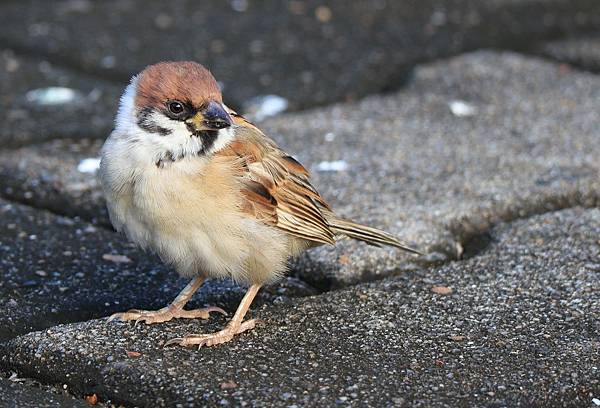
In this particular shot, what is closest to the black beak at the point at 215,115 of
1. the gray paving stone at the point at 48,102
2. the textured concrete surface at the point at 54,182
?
the textured concrete surface at the point at 54,182

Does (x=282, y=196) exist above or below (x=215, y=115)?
below

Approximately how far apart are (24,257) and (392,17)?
143 inches

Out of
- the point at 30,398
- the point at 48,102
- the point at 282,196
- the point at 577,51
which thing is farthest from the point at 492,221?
the point at 48,102

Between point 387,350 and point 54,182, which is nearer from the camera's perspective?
point 387,350

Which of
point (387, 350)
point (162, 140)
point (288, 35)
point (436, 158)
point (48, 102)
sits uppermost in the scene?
point (162, 140)

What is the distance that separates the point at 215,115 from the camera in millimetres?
3383

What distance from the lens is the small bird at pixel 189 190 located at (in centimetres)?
332

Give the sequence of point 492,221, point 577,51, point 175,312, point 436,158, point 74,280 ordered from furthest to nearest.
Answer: point 577,51
point 436,158
point 492,221
point 74,280
point 175,312

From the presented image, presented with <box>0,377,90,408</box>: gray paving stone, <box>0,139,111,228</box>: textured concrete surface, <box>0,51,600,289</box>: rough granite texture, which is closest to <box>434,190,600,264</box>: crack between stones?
<box>0,51,600,289</box>: rough granite texture

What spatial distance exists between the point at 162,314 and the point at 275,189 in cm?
59

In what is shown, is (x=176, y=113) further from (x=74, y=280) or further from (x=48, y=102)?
(x=48, y=102)

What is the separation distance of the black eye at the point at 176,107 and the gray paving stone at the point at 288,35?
7.32 ft

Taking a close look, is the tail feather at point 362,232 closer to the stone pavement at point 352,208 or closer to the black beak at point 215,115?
the stone pavement at point 352,208

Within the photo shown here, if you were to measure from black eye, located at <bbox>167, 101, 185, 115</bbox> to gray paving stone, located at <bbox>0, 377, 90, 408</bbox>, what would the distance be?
38.1 inches
